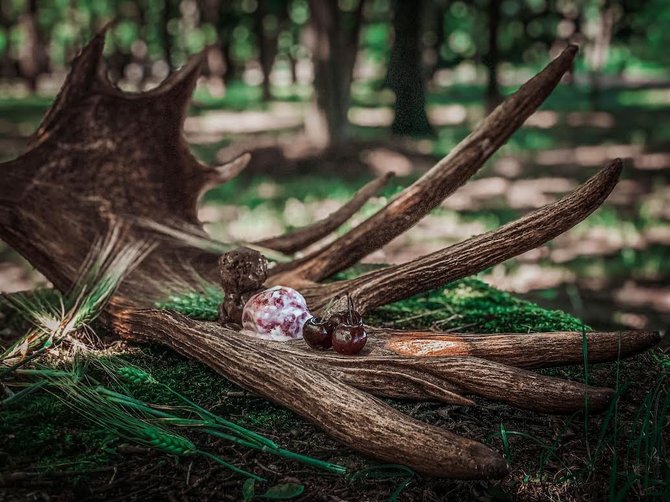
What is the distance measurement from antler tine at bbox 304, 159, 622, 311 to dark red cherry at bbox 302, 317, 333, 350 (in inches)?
13.6

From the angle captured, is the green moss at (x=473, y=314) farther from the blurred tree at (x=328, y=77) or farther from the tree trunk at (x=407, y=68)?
the blurred tree at (x=328, y=77)

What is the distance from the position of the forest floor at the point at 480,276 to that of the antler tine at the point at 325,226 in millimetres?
376

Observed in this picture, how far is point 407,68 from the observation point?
6.66 m

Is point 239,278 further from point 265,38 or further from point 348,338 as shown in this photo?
point 265,38

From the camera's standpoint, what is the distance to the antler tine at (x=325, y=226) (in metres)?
3.71

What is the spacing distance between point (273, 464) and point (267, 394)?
31 cm

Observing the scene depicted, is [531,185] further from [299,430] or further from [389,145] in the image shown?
[299,430]

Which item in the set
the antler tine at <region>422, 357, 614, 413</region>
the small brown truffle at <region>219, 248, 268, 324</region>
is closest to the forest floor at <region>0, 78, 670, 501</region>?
the antler tine at <region>422, 357, 614, 413</region>

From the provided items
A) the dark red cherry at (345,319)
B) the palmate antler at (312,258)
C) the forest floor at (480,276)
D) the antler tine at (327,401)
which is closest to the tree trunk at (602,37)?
the forest floor at (480,276)

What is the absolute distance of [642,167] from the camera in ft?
30.2

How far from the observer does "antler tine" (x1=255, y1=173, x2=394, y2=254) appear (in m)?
3.71

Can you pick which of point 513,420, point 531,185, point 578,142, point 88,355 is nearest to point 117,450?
point 88,355

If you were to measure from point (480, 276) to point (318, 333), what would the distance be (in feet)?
8.10

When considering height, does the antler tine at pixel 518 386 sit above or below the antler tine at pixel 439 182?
below
